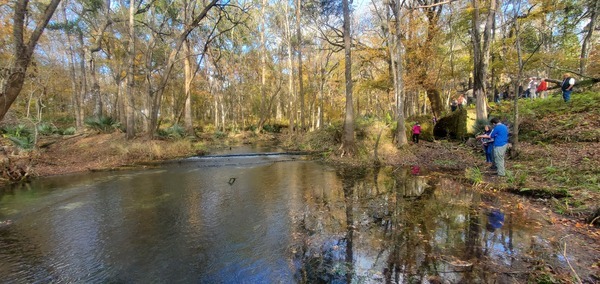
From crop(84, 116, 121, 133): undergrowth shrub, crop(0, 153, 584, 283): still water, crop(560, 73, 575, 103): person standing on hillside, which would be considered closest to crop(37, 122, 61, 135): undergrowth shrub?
crop(84, 116, 121, 133): undergrowth shrub

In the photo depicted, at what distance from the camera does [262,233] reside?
199 inches

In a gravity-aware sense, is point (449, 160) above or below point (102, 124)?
below

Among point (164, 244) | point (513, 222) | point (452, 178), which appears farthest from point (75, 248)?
point (452, 178)

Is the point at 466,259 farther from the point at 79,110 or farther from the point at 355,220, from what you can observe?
the point at 79,110

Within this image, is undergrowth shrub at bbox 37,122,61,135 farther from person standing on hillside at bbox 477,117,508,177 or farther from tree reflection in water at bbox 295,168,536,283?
person standing on hillside at bbox 477,117,508,177

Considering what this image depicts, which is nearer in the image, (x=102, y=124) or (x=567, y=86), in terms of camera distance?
(x=567, y=86)

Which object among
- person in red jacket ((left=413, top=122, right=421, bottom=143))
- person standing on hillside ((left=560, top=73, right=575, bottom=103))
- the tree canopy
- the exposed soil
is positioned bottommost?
the exposed soil

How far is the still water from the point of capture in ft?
12.2

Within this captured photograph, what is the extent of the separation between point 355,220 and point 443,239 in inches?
63.0

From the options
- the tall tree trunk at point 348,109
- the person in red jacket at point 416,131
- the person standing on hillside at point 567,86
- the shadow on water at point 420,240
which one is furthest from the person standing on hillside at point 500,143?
the person standing on hillside at point 567,86

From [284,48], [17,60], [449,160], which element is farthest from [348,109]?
[284,48]

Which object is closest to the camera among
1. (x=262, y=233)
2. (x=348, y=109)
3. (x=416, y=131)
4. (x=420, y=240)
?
(x=420, y=240)

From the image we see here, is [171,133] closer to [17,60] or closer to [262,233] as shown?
[17,60]

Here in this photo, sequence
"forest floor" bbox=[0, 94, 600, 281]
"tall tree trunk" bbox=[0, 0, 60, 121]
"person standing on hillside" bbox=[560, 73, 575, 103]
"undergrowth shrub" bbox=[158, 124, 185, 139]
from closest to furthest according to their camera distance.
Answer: "forest floor" bbox=[0, 94, 600, 281]
"tall tree trunk" bbox=[0, 0, 60, 121]
"person standing on hillside" bbox=[560, 73, 575, 103]
"undergrowth shrub" bbox=[158, 124, 185, 139]
